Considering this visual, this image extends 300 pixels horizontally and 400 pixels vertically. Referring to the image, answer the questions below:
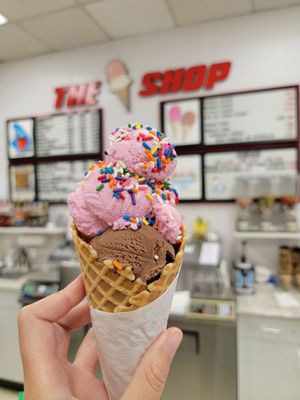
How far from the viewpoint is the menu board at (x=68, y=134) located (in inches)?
133

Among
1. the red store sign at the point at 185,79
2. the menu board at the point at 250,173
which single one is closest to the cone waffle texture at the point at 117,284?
the menu board at the point at 250,173

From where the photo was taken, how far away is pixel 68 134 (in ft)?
11.4

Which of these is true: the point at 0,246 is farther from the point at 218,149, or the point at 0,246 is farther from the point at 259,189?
the point at 259,189

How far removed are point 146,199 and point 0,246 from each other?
3.47 metres

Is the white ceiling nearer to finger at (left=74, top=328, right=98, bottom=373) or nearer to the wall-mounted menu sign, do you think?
the wall-mounted menu sign

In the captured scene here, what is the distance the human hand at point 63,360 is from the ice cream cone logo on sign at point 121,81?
2.49m

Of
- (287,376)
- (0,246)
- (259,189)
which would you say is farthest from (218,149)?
(0,246)

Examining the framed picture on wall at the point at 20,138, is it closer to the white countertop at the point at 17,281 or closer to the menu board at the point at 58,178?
the menu board at the point at 58,178

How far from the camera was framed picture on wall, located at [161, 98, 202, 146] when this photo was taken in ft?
9.86

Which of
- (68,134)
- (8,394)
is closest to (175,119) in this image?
(68,134)

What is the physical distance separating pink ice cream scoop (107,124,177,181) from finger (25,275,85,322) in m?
0.49

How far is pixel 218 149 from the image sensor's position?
2.95 meters

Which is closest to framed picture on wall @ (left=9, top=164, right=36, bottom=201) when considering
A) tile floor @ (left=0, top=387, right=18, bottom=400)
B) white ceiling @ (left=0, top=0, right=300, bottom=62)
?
white ceiling @ (left=0, top=0, right=300, bottom=62)

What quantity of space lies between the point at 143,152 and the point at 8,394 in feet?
10.2
